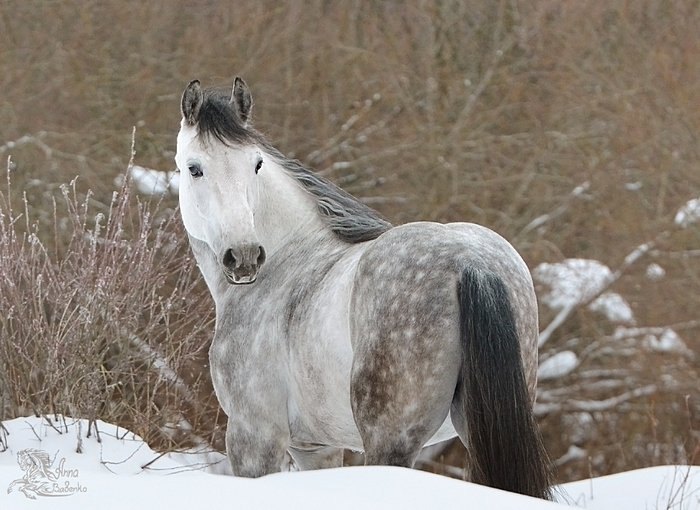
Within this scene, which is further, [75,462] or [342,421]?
[75,462]

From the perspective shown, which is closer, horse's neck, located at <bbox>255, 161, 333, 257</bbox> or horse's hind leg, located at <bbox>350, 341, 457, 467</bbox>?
horse's hind leg, located at <bbox>350, 341, 457, 467</bbox>

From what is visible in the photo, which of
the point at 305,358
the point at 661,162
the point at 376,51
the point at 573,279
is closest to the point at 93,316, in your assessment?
the point at 305,358

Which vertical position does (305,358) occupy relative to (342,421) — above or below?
above

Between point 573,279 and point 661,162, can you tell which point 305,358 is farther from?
point 661,162

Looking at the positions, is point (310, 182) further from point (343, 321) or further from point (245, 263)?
point (343, 321)

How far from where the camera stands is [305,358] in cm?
375

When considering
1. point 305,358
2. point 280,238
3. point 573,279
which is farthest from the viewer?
point 573,279

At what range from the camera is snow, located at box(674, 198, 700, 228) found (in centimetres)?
1255

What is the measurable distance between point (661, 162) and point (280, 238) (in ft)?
32.2

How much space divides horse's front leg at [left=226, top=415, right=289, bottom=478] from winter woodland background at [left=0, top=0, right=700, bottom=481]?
755cm

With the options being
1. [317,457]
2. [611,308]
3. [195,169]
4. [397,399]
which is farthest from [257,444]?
[611,308]

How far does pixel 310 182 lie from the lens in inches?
176

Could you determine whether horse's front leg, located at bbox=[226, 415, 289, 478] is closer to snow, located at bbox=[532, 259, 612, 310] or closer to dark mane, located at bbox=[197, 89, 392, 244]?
dark mane, located at bbox=[197, 89, 392, 244]
